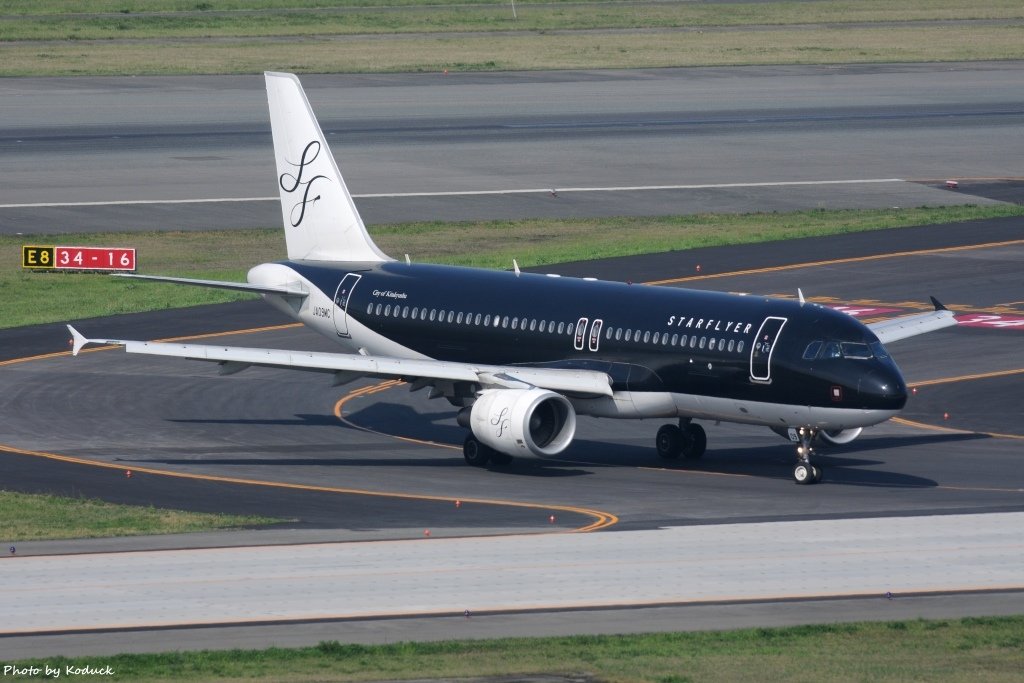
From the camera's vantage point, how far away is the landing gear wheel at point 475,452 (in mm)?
54312

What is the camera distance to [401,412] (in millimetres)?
63281

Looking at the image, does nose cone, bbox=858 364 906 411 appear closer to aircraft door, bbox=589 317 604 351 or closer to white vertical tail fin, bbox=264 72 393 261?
aircraft door, bbox=589 317 604 351

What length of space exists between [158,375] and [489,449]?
18472 millimetres

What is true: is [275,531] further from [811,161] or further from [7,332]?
[811,161]

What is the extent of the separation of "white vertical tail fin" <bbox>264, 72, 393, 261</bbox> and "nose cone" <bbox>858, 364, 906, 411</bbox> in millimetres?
19329

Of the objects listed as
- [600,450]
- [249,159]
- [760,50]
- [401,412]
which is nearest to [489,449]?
[600,450]

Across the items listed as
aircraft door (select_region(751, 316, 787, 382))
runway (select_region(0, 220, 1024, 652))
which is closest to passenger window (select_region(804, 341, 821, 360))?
aircraft door (select_region(751, 316, 787, 382))

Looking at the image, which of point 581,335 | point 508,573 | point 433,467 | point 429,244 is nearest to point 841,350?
point 581,335

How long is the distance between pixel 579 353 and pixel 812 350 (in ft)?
24.6

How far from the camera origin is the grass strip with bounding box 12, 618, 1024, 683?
31875 millimetres

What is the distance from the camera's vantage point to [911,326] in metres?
57.4

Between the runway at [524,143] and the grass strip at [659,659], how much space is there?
6256cm

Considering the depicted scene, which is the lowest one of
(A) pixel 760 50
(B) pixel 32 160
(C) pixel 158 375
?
(C) pixel 158 375

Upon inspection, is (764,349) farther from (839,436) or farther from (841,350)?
(839,436)
